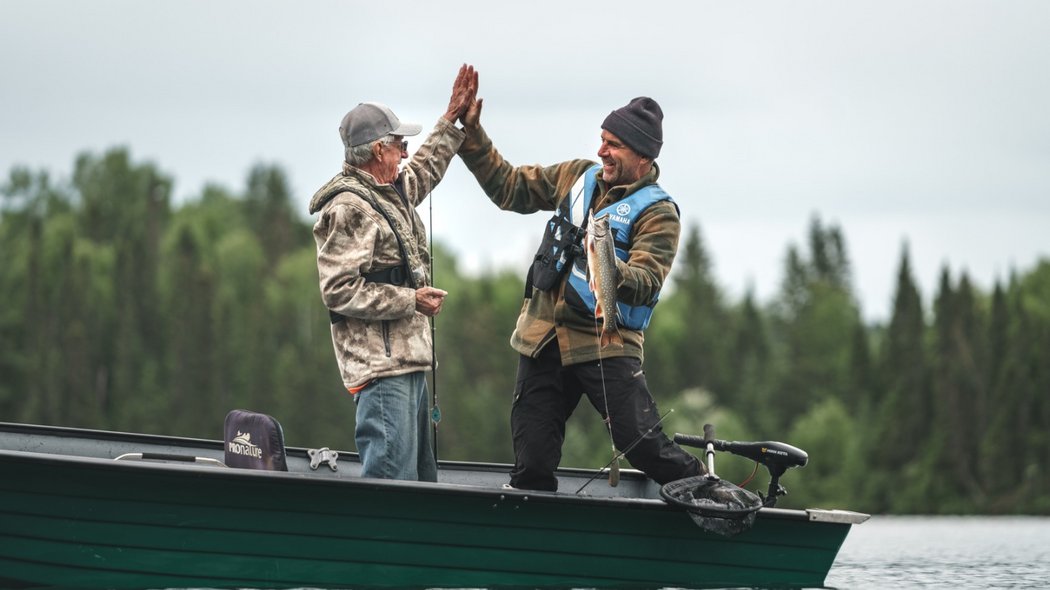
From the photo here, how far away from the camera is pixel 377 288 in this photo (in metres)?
7.84

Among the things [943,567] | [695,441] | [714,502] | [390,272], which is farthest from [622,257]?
[943,567]

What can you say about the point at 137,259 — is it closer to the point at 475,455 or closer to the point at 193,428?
the point at 193,428

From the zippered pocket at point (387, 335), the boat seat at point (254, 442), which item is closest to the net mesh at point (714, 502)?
the zippered pocket at point (387, 335)

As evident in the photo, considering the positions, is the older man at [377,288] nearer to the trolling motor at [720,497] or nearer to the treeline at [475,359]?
the trolling motor at [720,497]

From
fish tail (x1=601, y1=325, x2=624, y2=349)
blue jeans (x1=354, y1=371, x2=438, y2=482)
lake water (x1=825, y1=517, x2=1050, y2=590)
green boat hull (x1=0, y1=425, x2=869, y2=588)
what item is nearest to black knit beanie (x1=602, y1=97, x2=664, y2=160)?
fish tail (x1=601, y1=325, x2=624, y2=349)

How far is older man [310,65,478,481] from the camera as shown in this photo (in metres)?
7.87

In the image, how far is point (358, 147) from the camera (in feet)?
26.3

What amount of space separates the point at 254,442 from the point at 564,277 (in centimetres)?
180

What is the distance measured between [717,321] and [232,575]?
90.1 m

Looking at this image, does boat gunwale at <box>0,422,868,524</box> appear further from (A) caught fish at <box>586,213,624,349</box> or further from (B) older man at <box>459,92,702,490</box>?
(A) caught fish at <box>586,213,624,349</box>

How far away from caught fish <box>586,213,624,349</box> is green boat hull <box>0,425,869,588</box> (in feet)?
3.15

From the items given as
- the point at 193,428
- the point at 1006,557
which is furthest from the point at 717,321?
the point at 1006,557

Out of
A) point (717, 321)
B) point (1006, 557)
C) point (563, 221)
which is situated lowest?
point (1006, 557)

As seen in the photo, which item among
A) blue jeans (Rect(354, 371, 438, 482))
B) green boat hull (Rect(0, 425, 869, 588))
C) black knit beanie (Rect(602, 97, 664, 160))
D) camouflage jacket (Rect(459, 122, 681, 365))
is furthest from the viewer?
black knit beanie (Rect(602, 97, 664, 160))
